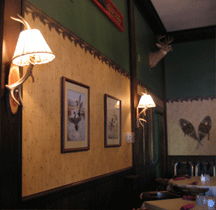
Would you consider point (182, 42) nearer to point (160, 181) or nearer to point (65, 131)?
point (160, 181)

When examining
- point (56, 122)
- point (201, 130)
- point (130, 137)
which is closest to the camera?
point (56, 122)

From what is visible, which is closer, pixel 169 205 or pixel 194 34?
pixel 169 205

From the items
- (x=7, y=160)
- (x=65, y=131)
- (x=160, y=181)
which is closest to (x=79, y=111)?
(x=65, y=131)

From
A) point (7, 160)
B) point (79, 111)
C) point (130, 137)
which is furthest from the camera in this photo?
point (130, 137)

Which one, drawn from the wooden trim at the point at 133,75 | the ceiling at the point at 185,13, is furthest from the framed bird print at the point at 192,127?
the wooden trim at the point at 133,75

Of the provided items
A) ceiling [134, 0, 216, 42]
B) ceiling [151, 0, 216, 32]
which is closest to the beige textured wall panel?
ceiling [134, 0, 216, 42]

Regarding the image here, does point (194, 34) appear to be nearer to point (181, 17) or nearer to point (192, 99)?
point (181, 17)

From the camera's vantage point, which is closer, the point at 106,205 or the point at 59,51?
the point at 59,51

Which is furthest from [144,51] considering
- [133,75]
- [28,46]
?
[28,46]

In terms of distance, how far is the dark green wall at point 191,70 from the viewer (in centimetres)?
865

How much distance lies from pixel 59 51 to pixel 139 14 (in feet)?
13.6

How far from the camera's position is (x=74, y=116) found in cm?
302

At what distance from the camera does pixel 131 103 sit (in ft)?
17.0

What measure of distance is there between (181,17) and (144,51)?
1787mm
